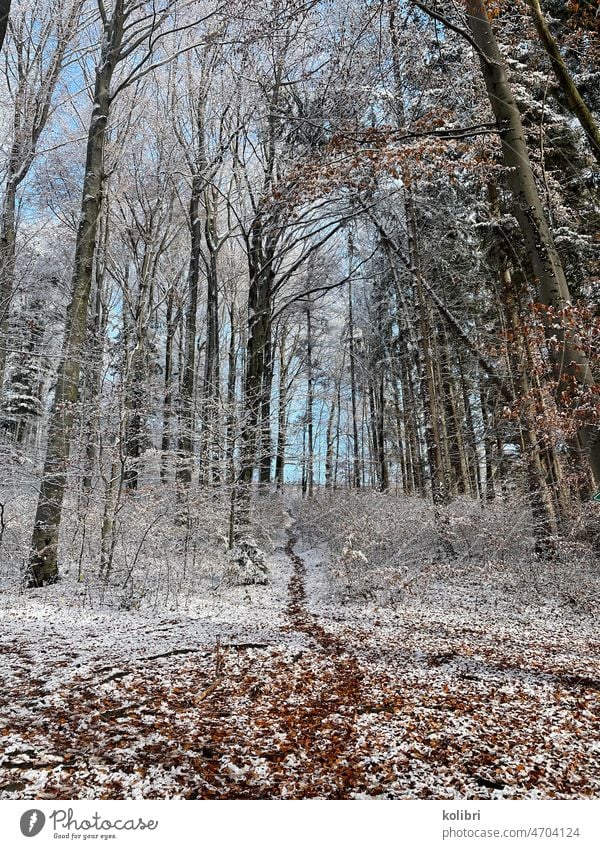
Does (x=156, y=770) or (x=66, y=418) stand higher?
(x=66, y=418)

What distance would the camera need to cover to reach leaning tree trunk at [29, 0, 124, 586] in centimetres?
778

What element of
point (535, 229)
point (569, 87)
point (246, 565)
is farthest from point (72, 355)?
point (569, 87)

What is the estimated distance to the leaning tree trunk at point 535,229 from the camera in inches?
168

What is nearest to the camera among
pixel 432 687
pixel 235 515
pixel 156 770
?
pixel 156 770

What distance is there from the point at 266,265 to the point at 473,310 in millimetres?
7635

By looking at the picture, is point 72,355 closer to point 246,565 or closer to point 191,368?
point 246,565

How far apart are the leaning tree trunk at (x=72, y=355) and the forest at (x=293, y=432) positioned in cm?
6

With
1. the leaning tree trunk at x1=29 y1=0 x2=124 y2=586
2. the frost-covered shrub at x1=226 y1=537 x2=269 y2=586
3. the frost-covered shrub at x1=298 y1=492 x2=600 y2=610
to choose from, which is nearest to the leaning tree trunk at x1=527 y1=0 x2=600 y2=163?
the frost-covered shrub at x1=298 y1=492 x2=600 y2=610

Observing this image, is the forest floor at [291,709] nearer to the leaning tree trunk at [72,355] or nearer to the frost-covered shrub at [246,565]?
the leaning tree trunk at [72,355]

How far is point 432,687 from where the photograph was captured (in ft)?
13.1

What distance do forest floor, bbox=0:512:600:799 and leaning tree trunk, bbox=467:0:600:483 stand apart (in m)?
2.12

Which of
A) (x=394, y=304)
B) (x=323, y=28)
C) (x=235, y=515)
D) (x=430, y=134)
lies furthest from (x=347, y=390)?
(x=430, y=134)

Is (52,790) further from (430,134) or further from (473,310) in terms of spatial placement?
(473,310)

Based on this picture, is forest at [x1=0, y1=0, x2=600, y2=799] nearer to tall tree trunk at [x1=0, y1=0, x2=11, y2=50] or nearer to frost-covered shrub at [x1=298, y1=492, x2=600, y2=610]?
frost-covered shrub at [x1=298, y1=492, x2=600, y2=610]
